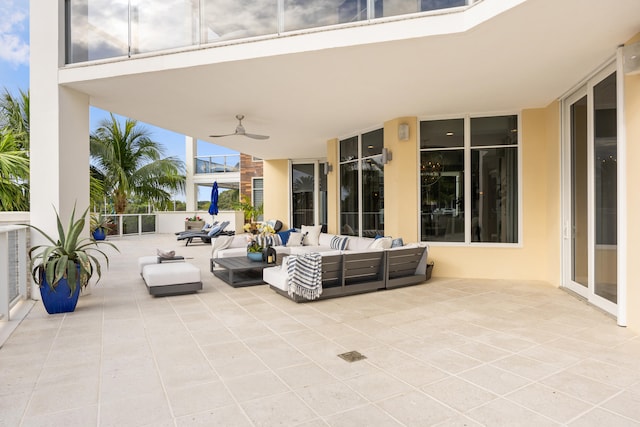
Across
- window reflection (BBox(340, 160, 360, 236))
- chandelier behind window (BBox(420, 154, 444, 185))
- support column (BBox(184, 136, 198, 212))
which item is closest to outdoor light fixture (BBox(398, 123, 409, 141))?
chandelier behind window (BBox(420, 154, 444, 185))

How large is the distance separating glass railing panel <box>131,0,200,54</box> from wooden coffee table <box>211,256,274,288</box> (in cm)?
339

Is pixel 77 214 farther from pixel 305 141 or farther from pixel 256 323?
pixel 305 141

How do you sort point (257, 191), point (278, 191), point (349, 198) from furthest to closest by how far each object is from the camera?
point (257, 191)
point (278, 191)
point (349, 198)

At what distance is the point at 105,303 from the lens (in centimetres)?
508

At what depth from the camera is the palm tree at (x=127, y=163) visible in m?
14.4

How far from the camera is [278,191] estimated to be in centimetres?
1339

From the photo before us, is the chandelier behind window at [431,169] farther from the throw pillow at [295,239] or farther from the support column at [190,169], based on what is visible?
the support column at [190,169]

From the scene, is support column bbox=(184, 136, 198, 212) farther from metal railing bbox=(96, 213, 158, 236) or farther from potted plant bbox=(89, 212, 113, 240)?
potted plant bbox=(89, 212, 113, 240)

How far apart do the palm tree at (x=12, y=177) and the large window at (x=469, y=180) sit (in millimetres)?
6473

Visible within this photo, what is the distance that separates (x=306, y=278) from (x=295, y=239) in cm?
404

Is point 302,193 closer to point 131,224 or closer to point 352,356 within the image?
point 131,224

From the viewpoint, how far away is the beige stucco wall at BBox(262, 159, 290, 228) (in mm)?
13352

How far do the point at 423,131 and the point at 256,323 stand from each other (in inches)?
191

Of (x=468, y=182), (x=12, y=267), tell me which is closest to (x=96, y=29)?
(x=12, y=267)
